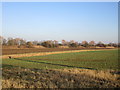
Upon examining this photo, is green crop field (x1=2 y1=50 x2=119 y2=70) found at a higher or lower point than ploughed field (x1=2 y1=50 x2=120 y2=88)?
lower

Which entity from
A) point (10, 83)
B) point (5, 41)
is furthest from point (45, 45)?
point (10, 83)

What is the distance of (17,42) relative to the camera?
107 meters

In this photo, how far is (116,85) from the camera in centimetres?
710

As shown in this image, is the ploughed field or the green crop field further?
the green crop field

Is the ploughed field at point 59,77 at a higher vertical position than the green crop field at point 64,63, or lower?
higher

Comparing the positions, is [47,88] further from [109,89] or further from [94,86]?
[109,89]

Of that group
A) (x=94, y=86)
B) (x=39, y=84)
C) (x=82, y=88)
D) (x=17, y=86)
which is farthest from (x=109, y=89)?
(x=17, y=86)

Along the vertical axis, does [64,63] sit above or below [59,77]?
below

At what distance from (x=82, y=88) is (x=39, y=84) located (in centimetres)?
274

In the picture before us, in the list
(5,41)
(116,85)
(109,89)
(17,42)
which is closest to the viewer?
(109,89)

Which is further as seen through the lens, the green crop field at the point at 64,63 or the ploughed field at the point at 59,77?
the green crop field at the point at 64,63

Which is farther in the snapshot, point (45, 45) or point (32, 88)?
point (45, 45)

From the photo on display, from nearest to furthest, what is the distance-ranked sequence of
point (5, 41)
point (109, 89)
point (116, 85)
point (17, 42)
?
point (109, 89)
point (116, 85)
point (5, 41)
point (17, 42)

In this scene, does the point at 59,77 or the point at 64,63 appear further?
the point at 64,63
